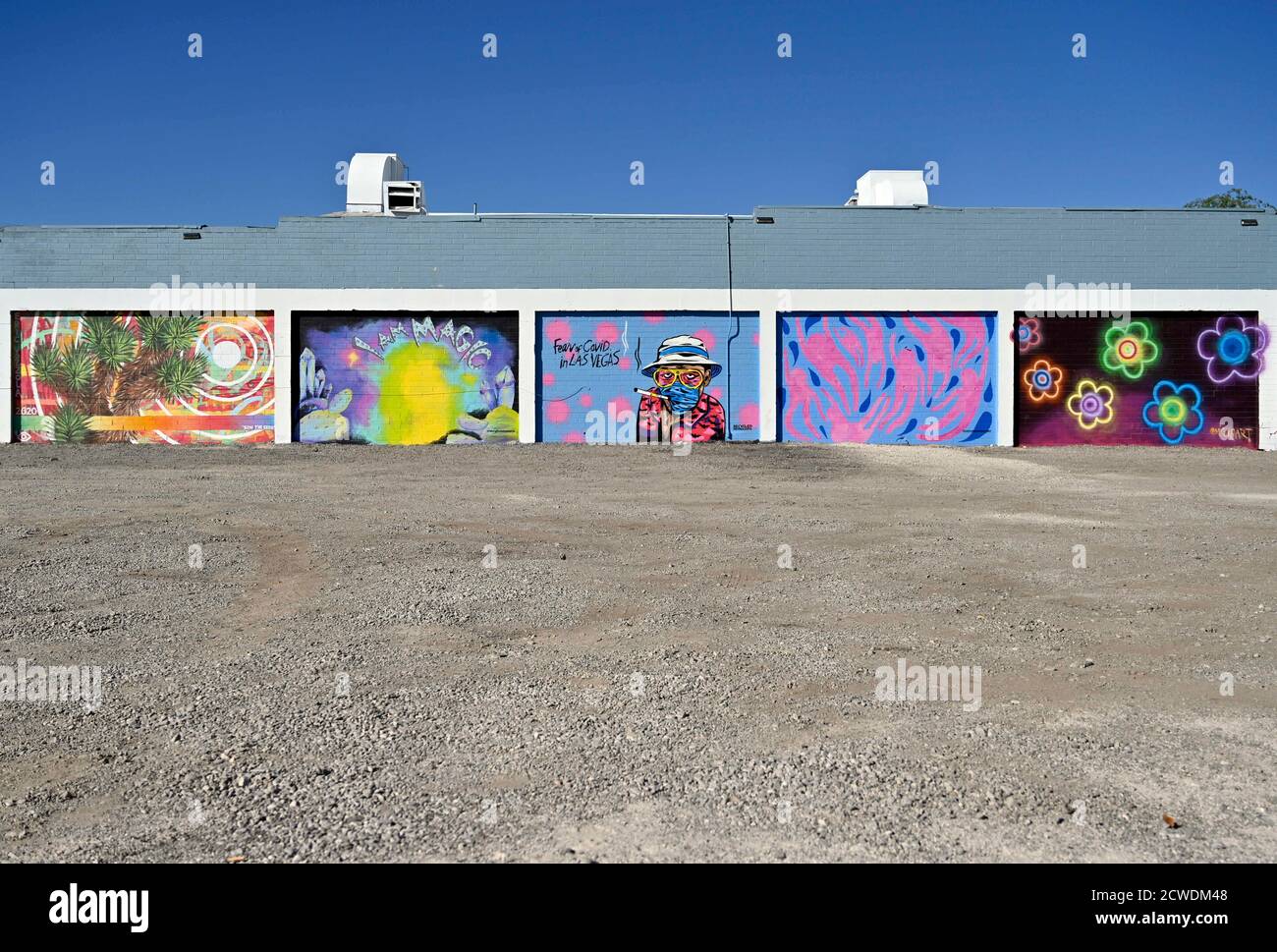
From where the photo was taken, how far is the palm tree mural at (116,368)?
23125 mm

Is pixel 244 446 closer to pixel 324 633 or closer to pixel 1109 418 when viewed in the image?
pixel 324 633

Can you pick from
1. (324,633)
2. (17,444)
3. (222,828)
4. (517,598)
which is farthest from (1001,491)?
(17,444)

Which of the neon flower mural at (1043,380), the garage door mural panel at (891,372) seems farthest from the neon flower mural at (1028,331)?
the garage door mural panel at (891,372)

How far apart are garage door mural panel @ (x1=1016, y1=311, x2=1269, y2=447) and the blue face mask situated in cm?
766

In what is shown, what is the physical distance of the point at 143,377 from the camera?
23.2m

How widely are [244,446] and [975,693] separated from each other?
20.4 m

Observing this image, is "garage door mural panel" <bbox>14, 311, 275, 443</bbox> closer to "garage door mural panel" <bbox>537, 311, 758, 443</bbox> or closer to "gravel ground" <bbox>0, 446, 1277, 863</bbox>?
"garage door mural panel" <bbox>537, 311, 758, 443</bbox>

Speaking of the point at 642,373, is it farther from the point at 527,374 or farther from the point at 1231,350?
the point at 1231,350

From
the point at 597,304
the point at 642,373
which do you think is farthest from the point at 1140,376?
the point at 597,304

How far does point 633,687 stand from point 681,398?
1835 centimetres

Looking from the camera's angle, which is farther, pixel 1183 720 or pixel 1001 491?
pixel 1001 491

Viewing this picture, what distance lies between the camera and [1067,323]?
2350cm

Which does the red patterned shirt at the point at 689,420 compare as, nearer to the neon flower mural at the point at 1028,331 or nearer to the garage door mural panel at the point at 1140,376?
the garage door mural panel at the point at 1140,376

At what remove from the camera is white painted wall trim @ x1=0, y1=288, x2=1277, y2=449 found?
2306cm
